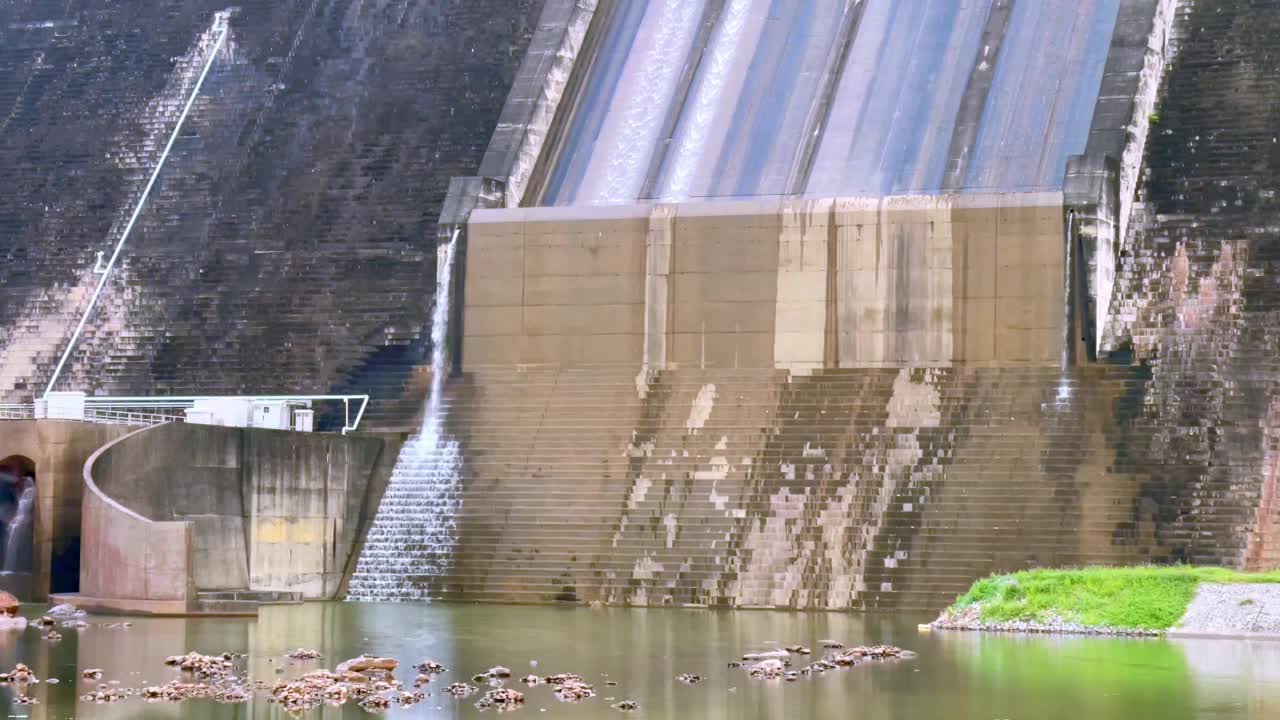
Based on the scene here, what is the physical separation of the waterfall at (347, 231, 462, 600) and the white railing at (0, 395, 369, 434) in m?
1.26

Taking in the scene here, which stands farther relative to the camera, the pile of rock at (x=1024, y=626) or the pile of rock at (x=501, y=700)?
the pile of rock at (x=1024, y=626)

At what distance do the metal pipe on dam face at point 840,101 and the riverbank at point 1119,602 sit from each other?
30.7 ft

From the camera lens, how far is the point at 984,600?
2406 centimetres

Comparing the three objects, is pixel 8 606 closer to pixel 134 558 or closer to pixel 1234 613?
pixel 134 558

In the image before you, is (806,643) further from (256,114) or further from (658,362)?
(256,114)

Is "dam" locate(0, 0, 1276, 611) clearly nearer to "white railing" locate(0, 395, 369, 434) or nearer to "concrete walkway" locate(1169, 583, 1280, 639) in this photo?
"white railing" locate(0, 395, 369, 434)

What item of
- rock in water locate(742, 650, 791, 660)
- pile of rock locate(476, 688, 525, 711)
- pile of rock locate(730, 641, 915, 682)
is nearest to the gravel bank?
pile of rock locate(730, 641, 915, 682)

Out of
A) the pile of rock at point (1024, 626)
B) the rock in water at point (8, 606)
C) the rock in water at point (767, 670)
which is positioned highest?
the rock in water at point (8, 606)

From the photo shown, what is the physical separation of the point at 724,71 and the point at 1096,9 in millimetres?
6088

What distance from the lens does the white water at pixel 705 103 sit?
112 feet

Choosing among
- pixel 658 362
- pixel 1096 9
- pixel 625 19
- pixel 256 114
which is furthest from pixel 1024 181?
pixel 256 114

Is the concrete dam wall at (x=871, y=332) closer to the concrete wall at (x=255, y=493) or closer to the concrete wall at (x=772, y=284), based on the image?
the concrete wall at (x=772, y=284)

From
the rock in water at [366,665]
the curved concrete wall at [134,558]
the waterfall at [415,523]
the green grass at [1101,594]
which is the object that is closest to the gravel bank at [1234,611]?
the green grass at [1101,594]

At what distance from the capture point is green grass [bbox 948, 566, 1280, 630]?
22844mm
